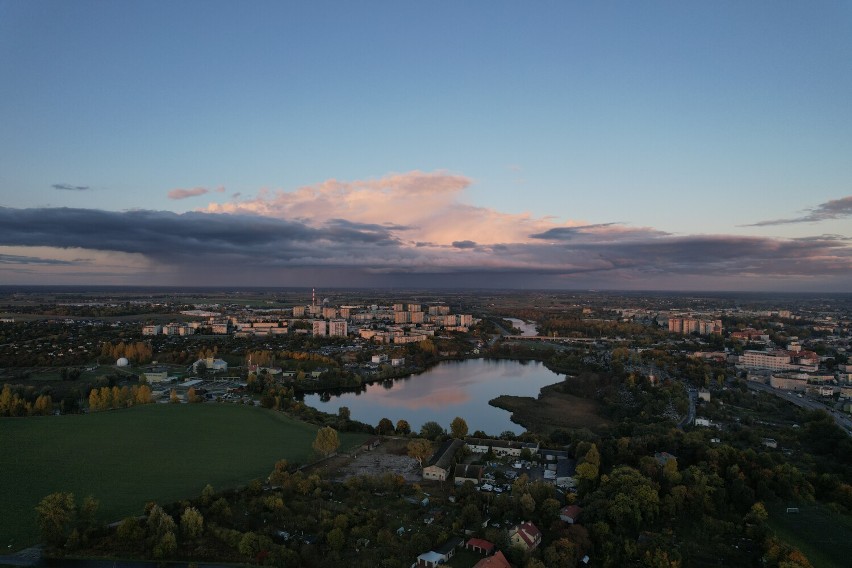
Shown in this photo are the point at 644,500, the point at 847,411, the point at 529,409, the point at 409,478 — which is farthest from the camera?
the point at 529,409

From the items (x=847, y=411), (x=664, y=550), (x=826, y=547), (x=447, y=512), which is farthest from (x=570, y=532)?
(x=847, y=411)

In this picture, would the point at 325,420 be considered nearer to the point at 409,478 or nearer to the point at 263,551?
the point at 409,478

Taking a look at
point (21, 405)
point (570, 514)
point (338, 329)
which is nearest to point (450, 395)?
point (570, 514)

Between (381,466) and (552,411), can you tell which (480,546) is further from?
(552,411)

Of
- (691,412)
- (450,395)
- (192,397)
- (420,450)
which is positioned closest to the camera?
(420,450)

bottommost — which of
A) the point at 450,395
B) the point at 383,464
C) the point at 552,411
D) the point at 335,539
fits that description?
the point at 450,395

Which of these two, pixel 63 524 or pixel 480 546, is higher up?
pixel 63 524
